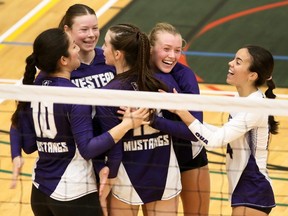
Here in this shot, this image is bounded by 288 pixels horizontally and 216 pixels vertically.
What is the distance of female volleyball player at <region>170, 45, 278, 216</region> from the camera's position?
5828 millimetres

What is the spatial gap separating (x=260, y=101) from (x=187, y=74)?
0.83 meters

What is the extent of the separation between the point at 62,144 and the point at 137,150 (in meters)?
0.51

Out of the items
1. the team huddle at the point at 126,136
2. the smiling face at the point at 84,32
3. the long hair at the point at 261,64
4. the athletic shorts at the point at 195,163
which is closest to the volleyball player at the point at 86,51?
the smiling face at the point at 84,32

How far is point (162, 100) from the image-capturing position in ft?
17.9

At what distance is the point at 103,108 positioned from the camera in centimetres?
577

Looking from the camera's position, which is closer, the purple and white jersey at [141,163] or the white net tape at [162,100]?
the white net tape at [162,100]

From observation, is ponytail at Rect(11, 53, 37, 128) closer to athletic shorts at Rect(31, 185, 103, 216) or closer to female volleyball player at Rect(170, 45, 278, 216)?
athletic shorts at Rect(31, 185, 103, 216)

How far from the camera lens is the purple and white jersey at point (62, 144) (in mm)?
5641

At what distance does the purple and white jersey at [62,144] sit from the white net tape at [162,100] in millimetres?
183

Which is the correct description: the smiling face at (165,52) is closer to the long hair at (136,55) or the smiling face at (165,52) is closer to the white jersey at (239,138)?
the long hair at (136,55)

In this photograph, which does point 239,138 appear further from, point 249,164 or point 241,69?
point 241,69

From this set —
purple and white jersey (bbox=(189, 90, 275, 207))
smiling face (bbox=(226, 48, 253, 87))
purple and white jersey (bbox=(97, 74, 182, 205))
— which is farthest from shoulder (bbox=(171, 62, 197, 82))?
purple and white jersey (bbox=(189, 90, 275, 207))

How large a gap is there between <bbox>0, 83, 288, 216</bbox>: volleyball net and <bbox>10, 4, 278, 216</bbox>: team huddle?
0.68 feet

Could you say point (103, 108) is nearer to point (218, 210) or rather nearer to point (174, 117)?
point (174, 117)
